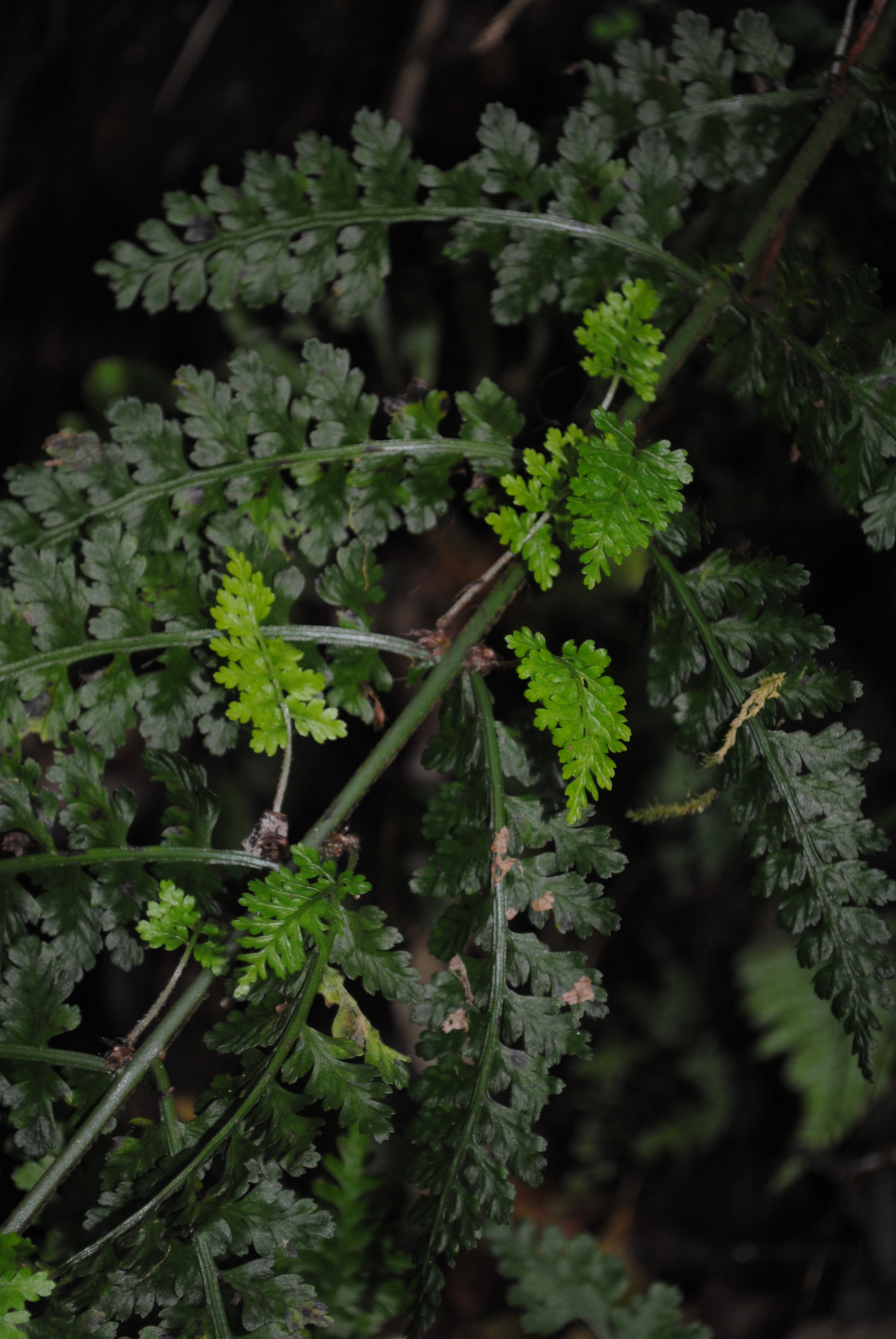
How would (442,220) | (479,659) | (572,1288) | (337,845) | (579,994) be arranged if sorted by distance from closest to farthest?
(579,994)
(337,845)
(479,659)
(442,220)
(572,1288)

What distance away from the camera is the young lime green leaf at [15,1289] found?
1371 millimetres

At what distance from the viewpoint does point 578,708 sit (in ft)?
4.71

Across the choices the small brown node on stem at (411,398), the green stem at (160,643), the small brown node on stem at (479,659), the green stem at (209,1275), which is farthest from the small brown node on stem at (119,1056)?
the small brown node on stem at (411,398)

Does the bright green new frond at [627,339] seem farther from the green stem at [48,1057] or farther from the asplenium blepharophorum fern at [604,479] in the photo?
the green stem at [48,1057]

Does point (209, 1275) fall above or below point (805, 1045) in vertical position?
above

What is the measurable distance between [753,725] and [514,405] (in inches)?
30.8

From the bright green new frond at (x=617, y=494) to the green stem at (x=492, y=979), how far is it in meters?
0.38

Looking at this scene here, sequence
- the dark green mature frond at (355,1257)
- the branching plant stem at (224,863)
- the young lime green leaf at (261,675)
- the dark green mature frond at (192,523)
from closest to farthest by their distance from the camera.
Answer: the branching plant stem at (224,863), the young lime green leaf at (261,675), the dark green mature frond at (192,523), the dark green mature frond at (355,1257)

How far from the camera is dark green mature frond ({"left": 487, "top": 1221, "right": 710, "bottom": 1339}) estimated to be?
248 centimetres

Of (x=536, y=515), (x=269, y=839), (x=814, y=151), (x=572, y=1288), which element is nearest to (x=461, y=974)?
(x=269, y=839)

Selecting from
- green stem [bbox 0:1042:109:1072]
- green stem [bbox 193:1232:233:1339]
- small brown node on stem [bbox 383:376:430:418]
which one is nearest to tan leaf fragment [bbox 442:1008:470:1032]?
green stem [bbox 193:1232:233:1339]

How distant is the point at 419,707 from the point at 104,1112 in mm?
920

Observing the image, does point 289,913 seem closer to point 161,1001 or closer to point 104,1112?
point 161,1001

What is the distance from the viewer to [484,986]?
156cm
